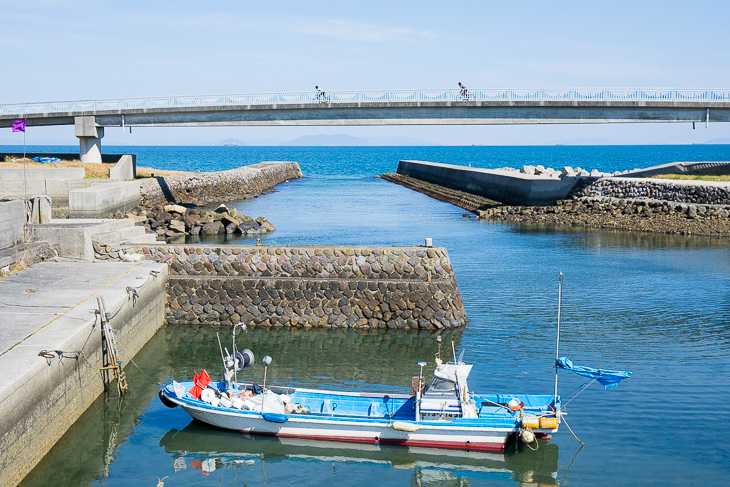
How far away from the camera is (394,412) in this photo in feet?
48.5

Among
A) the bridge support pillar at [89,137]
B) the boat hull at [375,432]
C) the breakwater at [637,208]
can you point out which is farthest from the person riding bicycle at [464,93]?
the boat hull at [375,432]

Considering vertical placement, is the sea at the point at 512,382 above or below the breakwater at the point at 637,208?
below

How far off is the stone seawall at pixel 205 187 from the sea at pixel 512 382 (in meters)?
25.6

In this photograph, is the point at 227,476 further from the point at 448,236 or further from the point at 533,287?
the point at 448,236

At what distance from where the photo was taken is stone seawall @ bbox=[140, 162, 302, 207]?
50.9 m

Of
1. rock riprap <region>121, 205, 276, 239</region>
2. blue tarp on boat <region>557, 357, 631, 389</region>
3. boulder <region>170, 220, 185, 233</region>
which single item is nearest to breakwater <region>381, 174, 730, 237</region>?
rock riprap <region>121, 205, 276, 239</region>

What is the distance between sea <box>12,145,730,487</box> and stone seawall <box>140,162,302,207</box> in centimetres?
2564

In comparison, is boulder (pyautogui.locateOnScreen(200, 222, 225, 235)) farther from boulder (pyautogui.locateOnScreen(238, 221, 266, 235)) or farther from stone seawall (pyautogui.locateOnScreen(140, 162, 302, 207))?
stone seawall (pyautogui.locateOnScreen(140, 162, 302, 207))

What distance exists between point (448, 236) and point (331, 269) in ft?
64.0

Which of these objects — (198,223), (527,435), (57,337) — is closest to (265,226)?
(198,223)

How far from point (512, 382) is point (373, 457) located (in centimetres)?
484

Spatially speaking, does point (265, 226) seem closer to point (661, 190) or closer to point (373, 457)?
point (661, 190)

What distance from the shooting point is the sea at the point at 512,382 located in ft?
44.4

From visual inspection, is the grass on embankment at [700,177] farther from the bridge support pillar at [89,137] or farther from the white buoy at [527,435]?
the white buoy at [527,435]
